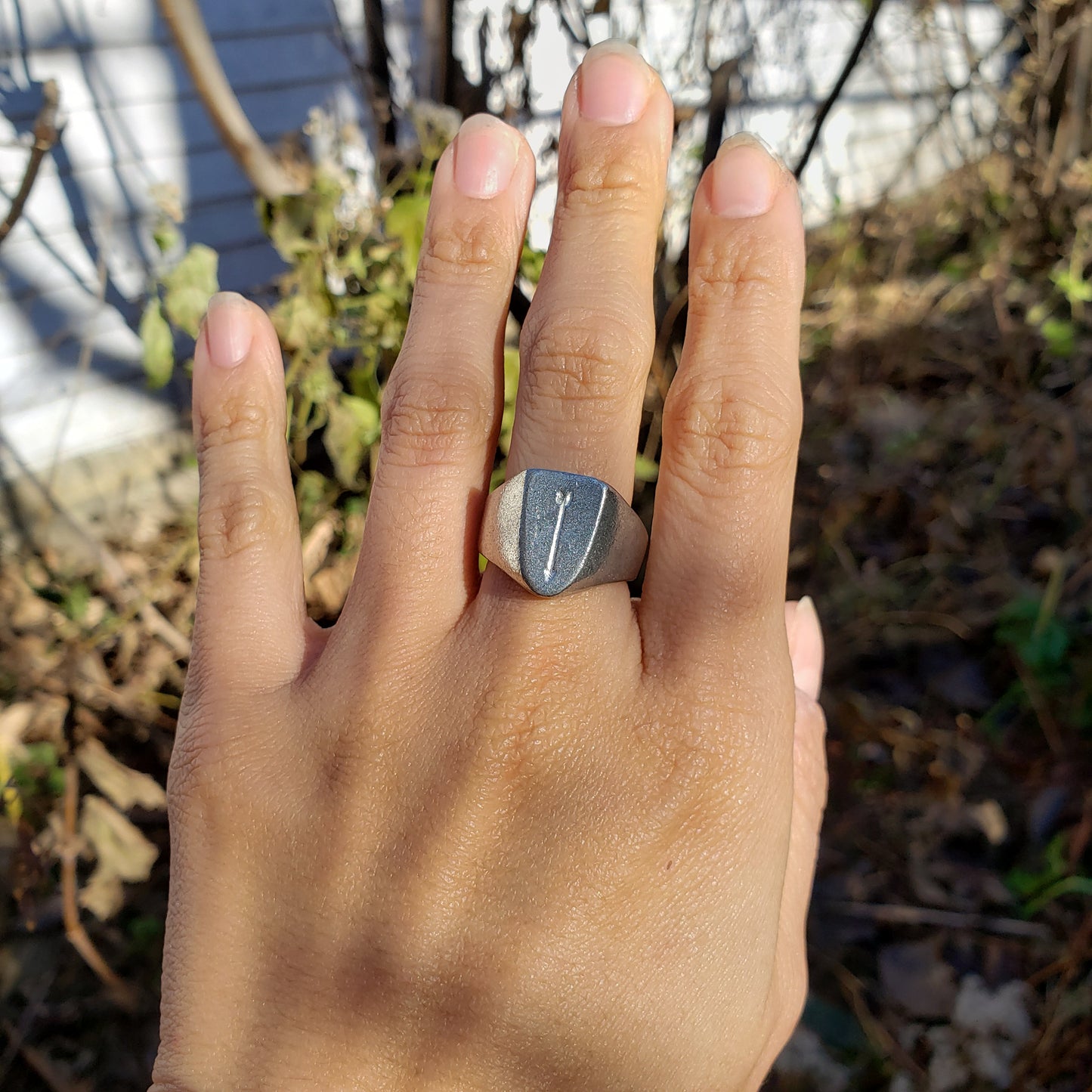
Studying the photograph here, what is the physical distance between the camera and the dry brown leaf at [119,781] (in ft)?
6.80

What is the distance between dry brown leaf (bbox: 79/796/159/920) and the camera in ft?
6.53

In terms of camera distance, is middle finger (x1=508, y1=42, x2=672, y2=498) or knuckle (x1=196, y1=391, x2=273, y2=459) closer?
middle finger (x1=508, y1=42, x2=672, y2=498)

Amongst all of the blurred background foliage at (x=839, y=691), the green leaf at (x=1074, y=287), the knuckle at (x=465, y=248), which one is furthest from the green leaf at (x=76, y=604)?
the green leaf at (x=1074, y=287)

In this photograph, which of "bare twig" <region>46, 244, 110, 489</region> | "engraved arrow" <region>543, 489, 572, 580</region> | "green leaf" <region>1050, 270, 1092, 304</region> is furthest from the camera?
"green leaf" <region>1050, 270, 1092, 304</region>

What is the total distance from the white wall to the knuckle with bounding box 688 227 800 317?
1.34 metres

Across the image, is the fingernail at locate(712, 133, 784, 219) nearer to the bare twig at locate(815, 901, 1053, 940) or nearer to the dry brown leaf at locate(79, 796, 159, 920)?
the bare twig at locate(815, 901, 1053, 940)

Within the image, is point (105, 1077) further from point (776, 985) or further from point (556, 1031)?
point (776, 985)

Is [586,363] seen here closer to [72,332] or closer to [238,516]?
[238,516]

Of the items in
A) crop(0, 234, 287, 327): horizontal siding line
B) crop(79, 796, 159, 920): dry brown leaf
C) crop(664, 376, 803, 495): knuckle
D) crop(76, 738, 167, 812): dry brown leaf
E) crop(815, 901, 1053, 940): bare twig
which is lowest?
crop(815, 901, 1053, 940): bare twig

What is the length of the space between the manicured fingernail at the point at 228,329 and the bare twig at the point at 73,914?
103 centimetres

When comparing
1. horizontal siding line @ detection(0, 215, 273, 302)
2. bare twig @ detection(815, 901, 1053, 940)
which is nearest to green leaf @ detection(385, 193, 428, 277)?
horizontal siding line @ detection(0, 215, 273, 302)

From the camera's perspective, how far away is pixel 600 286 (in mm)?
1258

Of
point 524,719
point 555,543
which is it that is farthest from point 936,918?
point 555,543

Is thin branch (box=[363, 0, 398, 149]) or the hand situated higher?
thin branch (box=[363, 0, 398, 149])
